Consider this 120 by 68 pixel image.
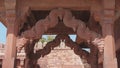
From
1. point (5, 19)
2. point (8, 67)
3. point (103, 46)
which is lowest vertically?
point (8, 67)

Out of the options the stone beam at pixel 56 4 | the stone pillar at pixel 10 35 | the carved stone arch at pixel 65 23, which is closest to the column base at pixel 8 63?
the stone pillar at pixel 10 35

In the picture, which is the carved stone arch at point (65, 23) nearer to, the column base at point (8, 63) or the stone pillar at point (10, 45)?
Answer: the stone pillar at point (10, 45)

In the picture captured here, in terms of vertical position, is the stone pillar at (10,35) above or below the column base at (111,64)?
above

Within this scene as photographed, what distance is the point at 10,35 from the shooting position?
768 cm

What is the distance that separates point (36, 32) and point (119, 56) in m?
3.67

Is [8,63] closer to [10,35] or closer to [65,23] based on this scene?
[10,35]

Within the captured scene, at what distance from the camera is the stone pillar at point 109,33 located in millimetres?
7452

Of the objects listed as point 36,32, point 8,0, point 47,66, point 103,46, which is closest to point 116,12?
point 103,46

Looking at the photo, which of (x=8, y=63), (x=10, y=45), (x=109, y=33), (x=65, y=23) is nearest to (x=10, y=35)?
(x=10, y=45)

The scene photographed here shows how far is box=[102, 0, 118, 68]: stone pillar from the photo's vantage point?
24.4 feet

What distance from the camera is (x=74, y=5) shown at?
8172mm

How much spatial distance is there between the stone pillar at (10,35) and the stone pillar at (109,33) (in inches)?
86.3

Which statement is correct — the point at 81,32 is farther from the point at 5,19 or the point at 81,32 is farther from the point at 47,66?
the point at 47,66

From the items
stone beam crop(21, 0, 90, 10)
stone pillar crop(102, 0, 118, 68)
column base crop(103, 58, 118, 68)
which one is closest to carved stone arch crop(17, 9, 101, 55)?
stone beam crop(21, 0, 90, 10)
